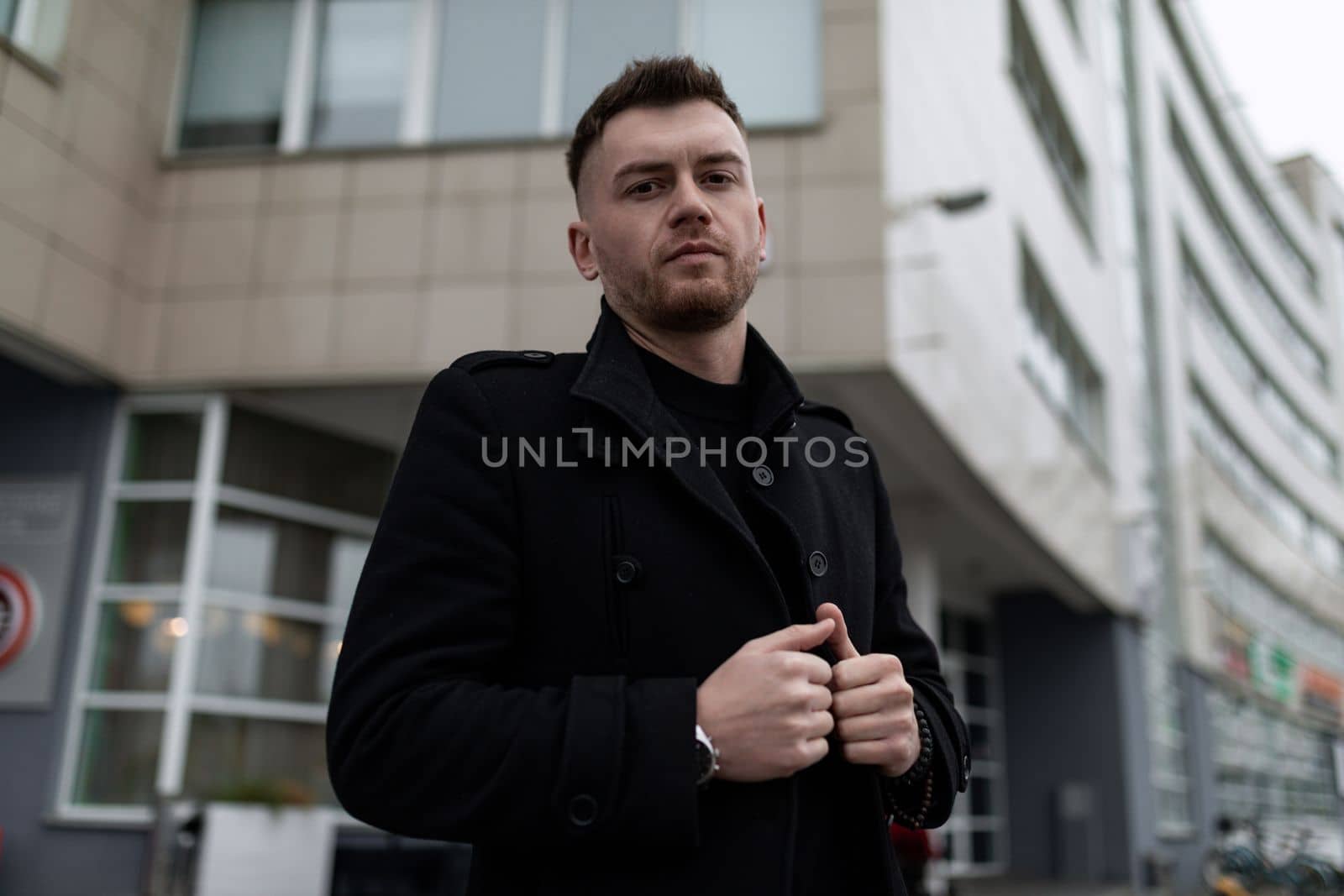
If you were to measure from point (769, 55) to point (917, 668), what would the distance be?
29.1 ft

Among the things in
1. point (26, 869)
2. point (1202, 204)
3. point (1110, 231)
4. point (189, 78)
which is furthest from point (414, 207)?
point (1202, 204)

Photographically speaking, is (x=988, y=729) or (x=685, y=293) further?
(x=988, y=729)

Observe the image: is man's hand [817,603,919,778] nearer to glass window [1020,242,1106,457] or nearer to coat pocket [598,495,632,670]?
coat pocket [598,495,632,670]

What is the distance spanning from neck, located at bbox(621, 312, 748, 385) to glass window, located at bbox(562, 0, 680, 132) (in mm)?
8926

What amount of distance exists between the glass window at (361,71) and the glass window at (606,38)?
151 centimetres

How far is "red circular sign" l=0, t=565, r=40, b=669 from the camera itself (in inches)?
387

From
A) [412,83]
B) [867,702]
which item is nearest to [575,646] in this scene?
[867,702]

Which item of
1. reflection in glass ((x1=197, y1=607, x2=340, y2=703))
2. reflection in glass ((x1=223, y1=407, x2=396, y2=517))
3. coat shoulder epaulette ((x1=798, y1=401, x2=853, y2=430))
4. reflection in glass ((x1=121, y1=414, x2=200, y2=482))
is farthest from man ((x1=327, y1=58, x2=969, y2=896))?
reflection in glass ((x1=121, y1=414, x2=200, y2=482))

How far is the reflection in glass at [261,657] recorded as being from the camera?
33.0 ft

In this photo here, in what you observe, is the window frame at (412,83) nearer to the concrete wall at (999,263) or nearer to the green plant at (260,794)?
the concrete wall at (999,263)

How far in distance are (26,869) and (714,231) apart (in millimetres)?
9969

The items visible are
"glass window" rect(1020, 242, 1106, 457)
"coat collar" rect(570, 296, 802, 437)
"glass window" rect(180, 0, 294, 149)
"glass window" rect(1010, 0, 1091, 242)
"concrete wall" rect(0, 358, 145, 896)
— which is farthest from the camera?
"glass window" rect(1010, 0, 1091, 242)

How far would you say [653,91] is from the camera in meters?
1.72

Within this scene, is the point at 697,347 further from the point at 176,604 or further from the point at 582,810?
the point at 176,604
